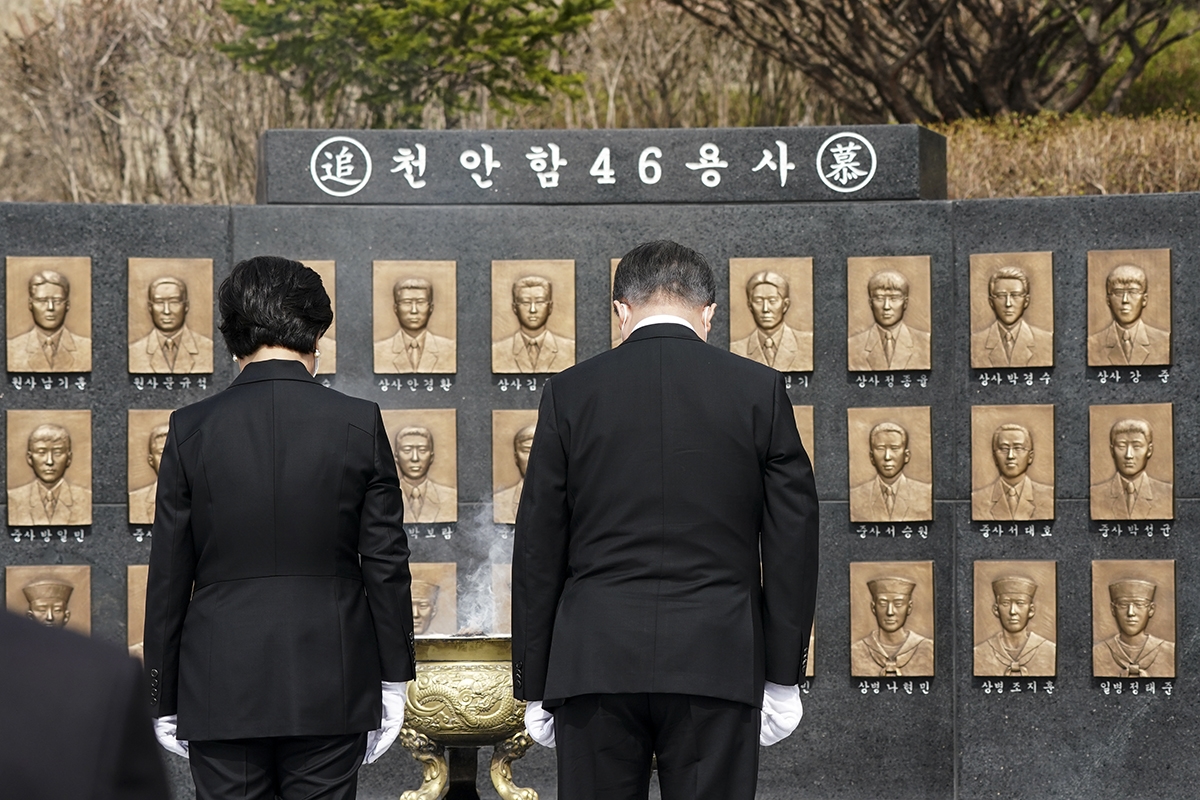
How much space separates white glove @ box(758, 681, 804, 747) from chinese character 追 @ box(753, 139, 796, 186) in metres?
3.43

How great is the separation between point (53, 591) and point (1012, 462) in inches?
167

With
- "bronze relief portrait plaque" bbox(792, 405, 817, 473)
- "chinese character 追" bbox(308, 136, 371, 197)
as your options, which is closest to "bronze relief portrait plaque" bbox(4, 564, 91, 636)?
"chinese character 追" bbox(308, 136, 371, 197)

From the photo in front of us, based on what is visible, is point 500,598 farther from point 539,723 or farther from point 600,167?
point 539,723

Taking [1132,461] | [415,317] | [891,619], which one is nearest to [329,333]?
[415,317]

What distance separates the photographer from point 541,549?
134 inches

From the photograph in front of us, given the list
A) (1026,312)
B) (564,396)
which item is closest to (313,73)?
(1026,312)

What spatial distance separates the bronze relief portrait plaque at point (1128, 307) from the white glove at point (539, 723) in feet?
12.0

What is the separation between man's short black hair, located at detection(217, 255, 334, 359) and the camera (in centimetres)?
347

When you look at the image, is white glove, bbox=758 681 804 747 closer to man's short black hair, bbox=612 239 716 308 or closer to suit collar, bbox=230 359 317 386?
man's short black hair, bbox=612 239 716 308

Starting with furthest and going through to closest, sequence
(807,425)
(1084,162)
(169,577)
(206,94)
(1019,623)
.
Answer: (206,94), (1084,162), (807,425), (1019,623), (169,577)

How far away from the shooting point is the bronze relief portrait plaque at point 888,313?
6.28 metres

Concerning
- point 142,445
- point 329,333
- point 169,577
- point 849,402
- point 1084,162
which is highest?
point 1084,162

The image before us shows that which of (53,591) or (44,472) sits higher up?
(44,472)

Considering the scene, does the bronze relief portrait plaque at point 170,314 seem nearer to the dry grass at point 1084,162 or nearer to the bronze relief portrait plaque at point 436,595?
the bronze relief portrait plaque at point 436,595
